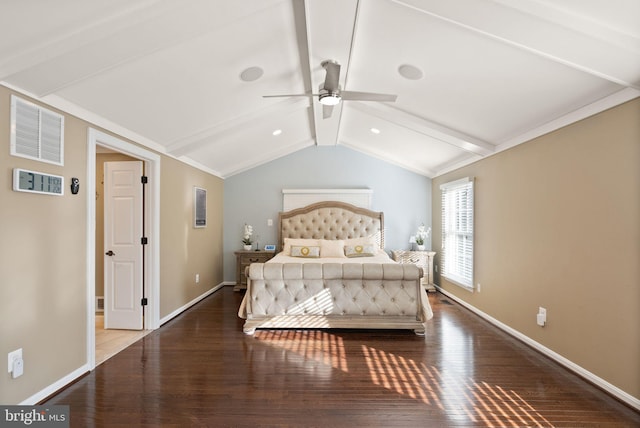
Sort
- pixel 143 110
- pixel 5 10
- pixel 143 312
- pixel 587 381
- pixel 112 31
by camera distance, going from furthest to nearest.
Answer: pixel 143 312
pixel 143 110
pixel 587 381
pixel 112 31
pixel 5 10

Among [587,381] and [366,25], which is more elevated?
[366,25]

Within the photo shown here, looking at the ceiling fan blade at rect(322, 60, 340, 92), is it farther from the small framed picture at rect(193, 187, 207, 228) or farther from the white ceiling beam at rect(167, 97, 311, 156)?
the small framed picture at rect(193, 187, 207, 228)

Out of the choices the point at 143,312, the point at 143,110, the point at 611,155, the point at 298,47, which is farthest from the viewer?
the point at 143,312

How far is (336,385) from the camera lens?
106 inches

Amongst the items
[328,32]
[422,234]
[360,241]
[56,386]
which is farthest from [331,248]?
[56,386]

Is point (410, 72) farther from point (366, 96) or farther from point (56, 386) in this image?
point (56, 386)

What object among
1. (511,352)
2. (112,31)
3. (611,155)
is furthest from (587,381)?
(112,31)

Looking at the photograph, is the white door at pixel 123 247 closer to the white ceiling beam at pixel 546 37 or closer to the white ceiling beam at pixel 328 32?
the white ceiling beam at pixel 328 32

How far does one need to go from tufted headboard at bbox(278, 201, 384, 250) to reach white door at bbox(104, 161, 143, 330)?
285cm

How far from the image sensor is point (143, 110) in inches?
130

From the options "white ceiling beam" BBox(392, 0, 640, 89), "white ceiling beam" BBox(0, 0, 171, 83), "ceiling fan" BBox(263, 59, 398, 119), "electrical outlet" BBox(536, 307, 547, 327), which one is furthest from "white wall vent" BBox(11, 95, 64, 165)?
"electrical outlet" BBox(536, 307, 547, 327)

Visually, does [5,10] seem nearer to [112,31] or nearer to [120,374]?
[112,31]

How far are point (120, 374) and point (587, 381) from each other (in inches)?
151

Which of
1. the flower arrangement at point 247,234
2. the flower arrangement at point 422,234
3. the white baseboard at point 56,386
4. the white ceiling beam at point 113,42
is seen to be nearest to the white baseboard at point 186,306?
the flower arrangement at point 247,234
